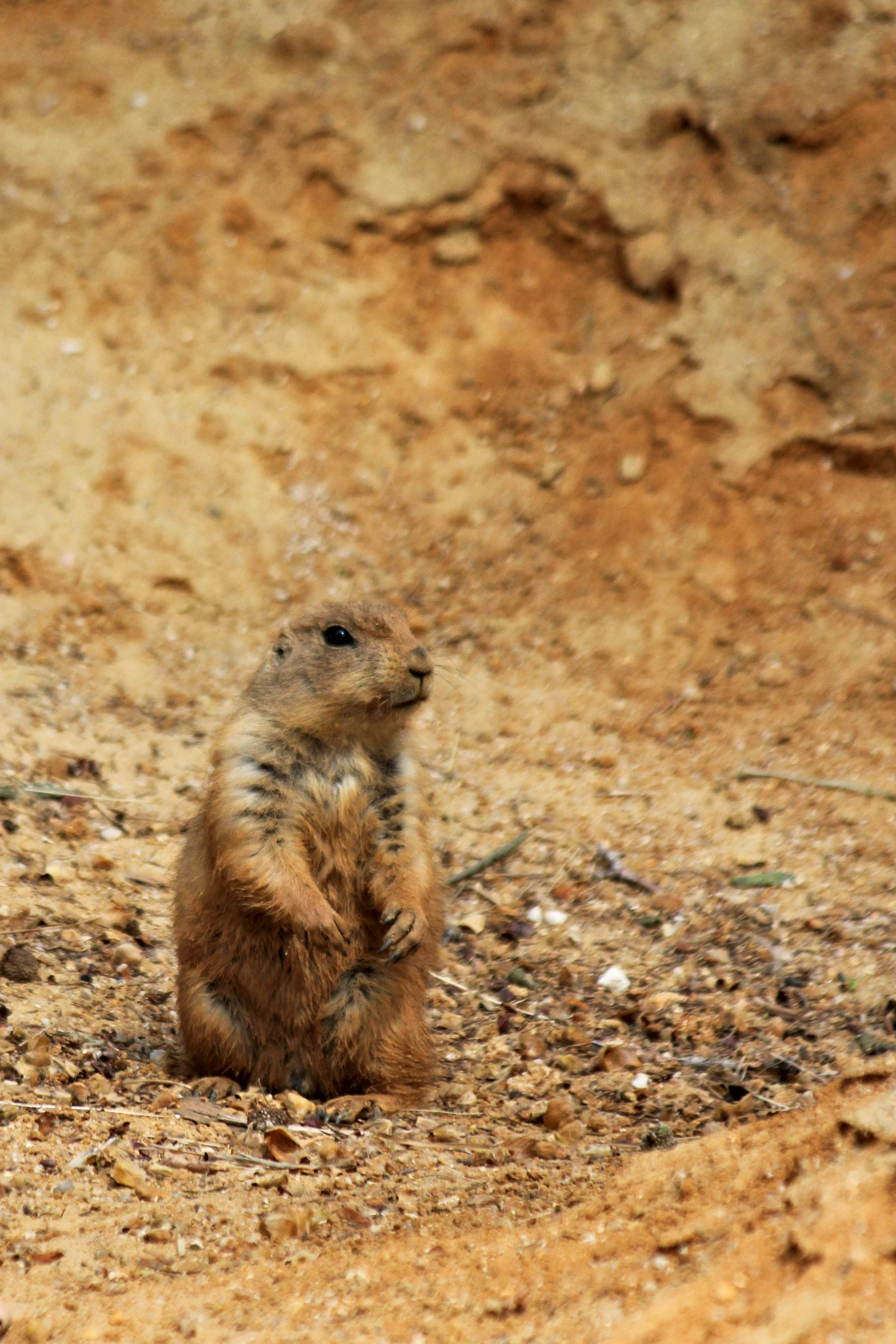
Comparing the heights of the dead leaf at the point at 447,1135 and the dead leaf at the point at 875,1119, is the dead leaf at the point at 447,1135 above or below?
below

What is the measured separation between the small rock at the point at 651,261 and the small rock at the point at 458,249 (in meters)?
1.05

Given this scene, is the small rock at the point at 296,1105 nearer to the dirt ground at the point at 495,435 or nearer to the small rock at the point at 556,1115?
the small rock at the point at 556,1115

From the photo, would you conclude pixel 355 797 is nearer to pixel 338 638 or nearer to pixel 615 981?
pixel 338 638

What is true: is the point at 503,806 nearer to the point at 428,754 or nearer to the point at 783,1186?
the point at 428,754

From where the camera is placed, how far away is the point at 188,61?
1028 centimetres

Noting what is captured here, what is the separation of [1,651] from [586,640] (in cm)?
359

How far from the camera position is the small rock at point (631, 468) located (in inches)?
390

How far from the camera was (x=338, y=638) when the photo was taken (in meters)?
5.58

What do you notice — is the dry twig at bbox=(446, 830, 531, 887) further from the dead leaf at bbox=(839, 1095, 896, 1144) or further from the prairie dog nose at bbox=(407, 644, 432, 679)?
the dead leaf at bbox=(839, 1095, 896, 1144)

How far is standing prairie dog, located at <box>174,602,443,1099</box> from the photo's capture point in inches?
204

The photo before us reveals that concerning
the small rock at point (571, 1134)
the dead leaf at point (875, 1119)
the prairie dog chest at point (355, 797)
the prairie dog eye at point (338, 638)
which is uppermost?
the dead leaf at point (875, 1119)

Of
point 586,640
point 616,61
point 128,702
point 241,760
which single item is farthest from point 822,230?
point 241,760

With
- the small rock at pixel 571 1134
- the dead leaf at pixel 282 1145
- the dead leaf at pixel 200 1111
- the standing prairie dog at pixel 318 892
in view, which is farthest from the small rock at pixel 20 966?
the small rock at pixel 571 1134

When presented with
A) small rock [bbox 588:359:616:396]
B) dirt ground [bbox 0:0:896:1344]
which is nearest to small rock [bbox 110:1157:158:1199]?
dirt ground [bbox 0:0:896:1344]
